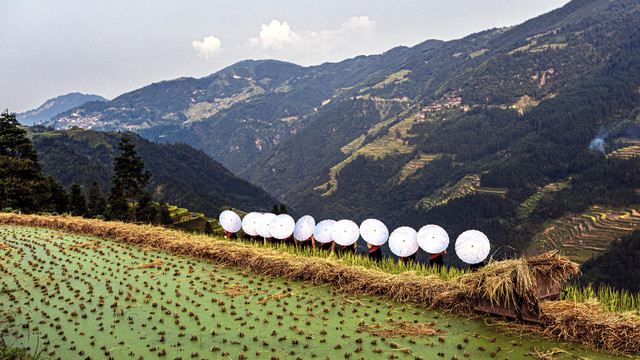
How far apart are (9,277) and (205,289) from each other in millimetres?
7566

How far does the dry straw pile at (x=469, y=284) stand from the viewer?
7.49 meters

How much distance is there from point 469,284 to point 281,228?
10156mm

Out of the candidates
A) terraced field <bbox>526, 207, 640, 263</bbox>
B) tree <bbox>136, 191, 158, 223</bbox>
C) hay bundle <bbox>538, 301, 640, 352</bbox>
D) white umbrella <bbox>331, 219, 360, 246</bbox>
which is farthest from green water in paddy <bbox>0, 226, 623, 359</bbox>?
terraced field <bbox>526, 207, 640, 263</bbox>

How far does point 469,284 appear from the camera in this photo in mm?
9133

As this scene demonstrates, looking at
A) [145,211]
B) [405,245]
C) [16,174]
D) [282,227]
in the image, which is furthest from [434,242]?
[145,211]

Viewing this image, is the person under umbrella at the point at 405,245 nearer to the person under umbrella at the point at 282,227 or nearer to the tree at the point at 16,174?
the person under umbrella at the point at 282,227

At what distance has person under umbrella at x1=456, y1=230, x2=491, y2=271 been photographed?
12.4 metres

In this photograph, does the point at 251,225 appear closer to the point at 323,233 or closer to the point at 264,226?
the point at 264,226

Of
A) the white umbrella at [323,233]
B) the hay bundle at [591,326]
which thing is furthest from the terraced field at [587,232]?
the hay bundle at [591,326]

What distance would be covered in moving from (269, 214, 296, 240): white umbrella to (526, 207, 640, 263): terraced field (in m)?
123

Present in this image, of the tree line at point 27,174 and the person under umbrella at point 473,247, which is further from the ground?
the tree line at point 27,174

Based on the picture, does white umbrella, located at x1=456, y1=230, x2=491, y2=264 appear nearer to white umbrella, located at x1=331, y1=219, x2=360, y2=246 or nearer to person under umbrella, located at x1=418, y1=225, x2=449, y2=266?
person under umbrella, located at x1=418, y1=225, x2=449, y2=266

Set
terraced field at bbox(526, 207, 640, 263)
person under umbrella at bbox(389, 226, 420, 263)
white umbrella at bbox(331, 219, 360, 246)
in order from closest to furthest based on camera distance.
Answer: person under umbrella at bbox(389, 226, 420, 263) → white umbrella at bbox(331, 219, 360, 246) → terraced field at bbox(526, 207, 640, 263)

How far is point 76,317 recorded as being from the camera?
972cm
